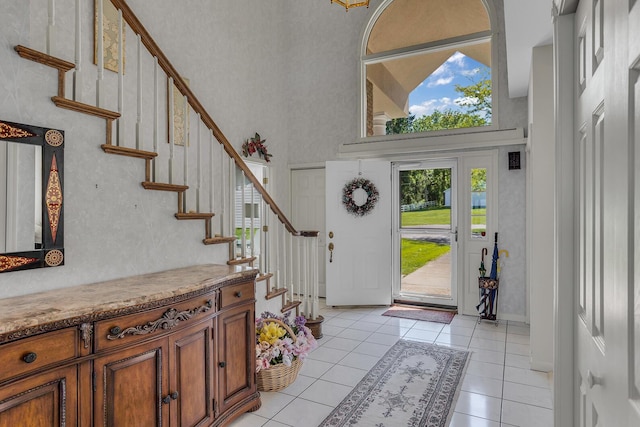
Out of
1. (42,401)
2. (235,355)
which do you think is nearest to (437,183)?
(235,355)

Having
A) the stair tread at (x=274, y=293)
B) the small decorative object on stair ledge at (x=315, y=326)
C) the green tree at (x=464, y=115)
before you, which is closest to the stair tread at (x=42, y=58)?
the stair tread at (x=274, y=293)

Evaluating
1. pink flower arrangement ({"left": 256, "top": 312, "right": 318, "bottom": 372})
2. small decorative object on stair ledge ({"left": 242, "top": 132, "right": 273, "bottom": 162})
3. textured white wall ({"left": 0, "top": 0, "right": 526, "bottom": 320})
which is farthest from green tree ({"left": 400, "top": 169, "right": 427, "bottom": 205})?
pink flower arrangement ({"left": 256, "top": 312, "right": 318, "bottom": 372})

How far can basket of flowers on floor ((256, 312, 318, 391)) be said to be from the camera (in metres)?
2.86

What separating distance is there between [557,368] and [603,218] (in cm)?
78

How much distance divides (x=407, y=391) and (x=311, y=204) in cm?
351

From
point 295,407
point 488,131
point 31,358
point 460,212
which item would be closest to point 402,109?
point 488,131

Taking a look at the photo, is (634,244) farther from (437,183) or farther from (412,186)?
(412,186)

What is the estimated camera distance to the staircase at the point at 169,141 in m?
2.20

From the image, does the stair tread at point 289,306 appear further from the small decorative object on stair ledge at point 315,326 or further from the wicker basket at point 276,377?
the wicker basket at point 276,377

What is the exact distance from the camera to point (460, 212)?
4.96 meters

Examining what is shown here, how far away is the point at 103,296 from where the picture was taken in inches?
70.4

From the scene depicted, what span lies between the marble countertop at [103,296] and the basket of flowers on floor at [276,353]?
0.66 m

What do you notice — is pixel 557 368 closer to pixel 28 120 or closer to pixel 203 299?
pixel 203 299

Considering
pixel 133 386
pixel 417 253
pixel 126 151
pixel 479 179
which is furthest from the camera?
pixel 417 253
